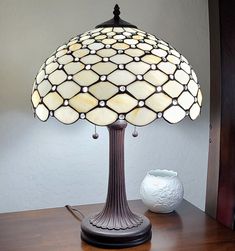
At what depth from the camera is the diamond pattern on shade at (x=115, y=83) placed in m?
0.90

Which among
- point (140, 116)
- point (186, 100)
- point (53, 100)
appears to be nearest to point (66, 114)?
point (53, 100)

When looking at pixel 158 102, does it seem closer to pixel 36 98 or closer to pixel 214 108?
pixel 36 98

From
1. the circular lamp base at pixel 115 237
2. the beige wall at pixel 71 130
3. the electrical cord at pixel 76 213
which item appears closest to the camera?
the circular lamp base at pixel 115 237

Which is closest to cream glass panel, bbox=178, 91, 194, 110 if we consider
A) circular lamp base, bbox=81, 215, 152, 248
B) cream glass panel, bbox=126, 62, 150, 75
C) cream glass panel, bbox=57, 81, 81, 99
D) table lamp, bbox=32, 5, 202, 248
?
table lamp, bbox=32, 5, 202, 248

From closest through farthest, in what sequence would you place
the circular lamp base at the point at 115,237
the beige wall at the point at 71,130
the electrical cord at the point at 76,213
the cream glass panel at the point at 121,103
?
the cream glass panel at the point at 121,103 < the circular lamp base at the point at 115,237 < the electrical cord at the point at 76,213 < the beige wall at the point at 71,130

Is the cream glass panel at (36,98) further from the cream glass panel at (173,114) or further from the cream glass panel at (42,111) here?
the cream glass panel at (173,114)

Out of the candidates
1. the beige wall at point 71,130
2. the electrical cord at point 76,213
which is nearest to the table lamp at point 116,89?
the electrical cord at point 76,213

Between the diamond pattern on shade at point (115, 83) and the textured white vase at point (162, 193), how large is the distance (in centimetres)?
32

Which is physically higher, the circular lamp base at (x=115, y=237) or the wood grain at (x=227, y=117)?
the wood grain at (x=227, y=117)

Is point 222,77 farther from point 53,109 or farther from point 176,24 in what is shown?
point 53,109

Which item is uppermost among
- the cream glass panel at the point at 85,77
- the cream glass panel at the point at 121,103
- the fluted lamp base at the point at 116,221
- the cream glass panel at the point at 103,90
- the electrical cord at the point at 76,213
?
the cream glass panel at the point at 85,77

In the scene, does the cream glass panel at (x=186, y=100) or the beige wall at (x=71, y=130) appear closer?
the cream glass panel at (x=186, y=100)

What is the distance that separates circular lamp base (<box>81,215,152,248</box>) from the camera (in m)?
1.03

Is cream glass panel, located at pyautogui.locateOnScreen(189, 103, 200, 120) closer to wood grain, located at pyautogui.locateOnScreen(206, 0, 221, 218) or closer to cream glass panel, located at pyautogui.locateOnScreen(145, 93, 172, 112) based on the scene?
cream glass panel, located at pyautogui.locateOnScreen(145, 93, 172, 112)
